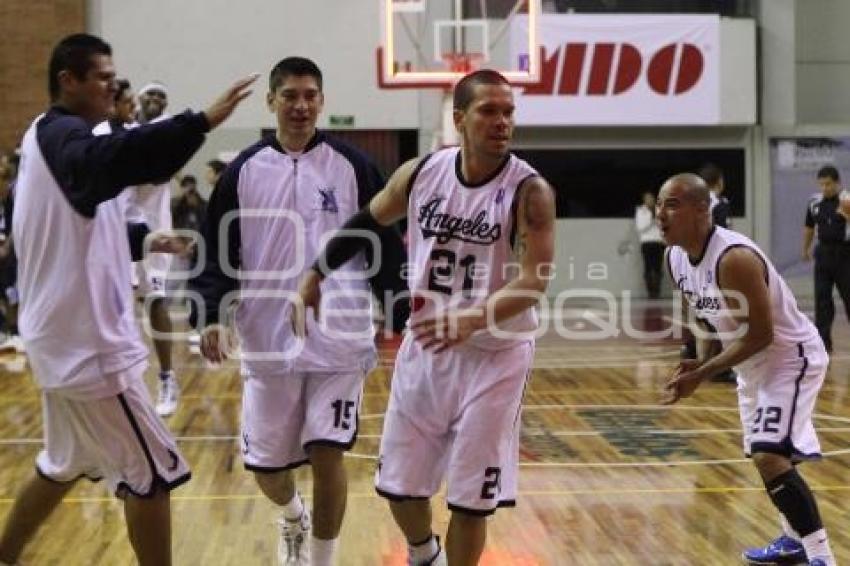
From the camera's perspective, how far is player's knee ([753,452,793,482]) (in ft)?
16.3

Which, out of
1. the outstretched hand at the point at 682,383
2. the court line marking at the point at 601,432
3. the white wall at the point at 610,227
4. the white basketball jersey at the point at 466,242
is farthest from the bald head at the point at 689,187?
the white wall at the point at 610,227

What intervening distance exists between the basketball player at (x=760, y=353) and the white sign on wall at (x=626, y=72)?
47.2 ft

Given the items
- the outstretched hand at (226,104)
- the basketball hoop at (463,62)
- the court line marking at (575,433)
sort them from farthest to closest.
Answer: the basketball hoop at (463,62)
the court line marking at (575,433)
the outstretched hand at (226,104)

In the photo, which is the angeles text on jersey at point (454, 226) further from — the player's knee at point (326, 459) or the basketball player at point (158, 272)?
the basketball player at point (158, 272)

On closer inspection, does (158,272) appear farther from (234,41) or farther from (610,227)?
(610,227)

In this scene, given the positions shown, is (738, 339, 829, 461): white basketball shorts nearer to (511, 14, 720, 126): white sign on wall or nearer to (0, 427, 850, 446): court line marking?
(0, 427, 850, 446): court line marking

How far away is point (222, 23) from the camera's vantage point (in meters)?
19.3

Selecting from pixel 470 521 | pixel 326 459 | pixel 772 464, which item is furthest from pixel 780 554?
pixel 326 459

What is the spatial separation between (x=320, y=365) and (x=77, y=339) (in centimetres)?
120

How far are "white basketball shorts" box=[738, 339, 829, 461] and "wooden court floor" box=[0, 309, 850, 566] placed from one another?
0.64m

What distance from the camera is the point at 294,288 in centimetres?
491

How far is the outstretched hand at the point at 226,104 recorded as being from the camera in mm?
3656

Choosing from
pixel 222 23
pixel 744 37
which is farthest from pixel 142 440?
pixel 744 37

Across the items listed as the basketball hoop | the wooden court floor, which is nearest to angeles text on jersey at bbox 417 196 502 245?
the wooden court floor
